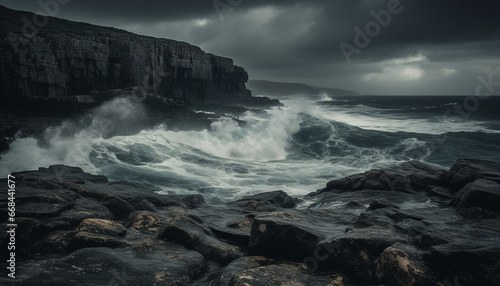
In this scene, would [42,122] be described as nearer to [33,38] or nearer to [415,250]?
[33,38]

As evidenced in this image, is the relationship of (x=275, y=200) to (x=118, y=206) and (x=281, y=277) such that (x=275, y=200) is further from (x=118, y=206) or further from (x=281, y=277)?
(x=281, y=277)

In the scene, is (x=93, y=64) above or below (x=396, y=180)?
above

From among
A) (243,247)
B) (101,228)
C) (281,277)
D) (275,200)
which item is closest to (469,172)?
(275,200)

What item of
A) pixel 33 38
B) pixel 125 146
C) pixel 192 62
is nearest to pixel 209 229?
pixel 125 146

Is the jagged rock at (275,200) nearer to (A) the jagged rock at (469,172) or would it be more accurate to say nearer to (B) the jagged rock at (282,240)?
(A) the jagged rock at (469,172)

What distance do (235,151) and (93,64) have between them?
21073mm

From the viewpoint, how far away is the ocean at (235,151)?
21.5 metres

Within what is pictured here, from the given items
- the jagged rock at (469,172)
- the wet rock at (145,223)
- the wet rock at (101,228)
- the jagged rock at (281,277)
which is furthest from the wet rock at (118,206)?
the jagged rock at (469,172)

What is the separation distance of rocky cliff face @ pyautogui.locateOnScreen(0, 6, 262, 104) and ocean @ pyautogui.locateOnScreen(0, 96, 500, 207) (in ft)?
20.8

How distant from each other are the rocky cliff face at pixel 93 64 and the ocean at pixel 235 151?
6331 millimetres

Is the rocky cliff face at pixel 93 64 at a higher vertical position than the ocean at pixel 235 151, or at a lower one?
higher

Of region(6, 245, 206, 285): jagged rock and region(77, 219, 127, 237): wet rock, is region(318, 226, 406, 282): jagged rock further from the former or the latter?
region(77, 219, 127, 237): wet rock

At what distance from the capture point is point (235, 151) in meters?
33.5

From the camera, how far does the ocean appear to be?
2148 centimetres
